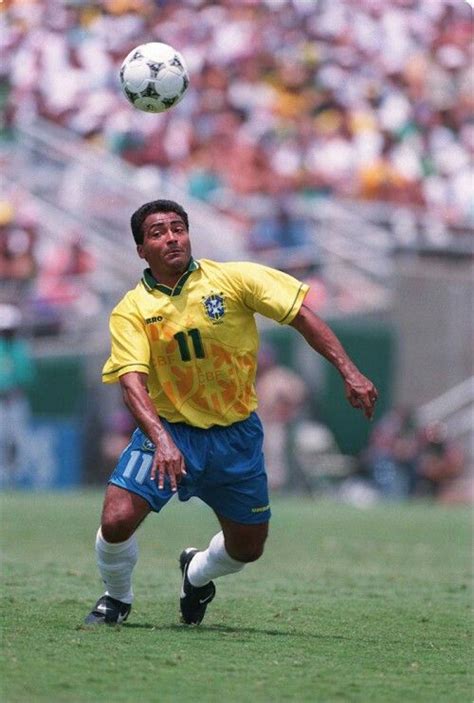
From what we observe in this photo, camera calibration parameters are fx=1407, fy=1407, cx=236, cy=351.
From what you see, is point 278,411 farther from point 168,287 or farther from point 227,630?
point 168,287

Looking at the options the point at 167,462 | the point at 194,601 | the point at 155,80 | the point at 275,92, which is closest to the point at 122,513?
the point at 167,462

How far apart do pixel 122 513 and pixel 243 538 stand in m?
0.68

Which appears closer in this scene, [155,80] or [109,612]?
[109,612]

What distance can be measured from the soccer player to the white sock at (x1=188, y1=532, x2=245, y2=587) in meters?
0.17

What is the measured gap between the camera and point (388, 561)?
10711 millimetres

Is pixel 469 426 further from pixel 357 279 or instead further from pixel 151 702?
pixel 151 702

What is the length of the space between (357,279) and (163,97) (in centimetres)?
1320

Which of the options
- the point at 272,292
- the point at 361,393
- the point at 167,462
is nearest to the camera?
the point at 167,462

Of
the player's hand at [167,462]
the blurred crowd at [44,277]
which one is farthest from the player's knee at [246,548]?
the blurred crowd at [44,277]

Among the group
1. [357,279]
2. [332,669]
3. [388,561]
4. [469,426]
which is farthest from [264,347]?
[332,669]

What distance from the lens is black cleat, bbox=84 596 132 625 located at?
626 cm

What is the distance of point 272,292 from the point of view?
6.16 meters

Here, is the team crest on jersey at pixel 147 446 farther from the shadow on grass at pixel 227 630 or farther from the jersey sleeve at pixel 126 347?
the shadow on grass at pixel 227 630

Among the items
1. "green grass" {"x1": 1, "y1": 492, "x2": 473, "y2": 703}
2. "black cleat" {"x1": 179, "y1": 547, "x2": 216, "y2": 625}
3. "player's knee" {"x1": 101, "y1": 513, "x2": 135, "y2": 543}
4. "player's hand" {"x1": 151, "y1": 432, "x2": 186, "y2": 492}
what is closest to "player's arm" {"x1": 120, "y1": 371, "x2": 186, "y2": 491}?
"player's hand" {"x1": 151, "y1": 432, "x2": 186, "y2": 492}
